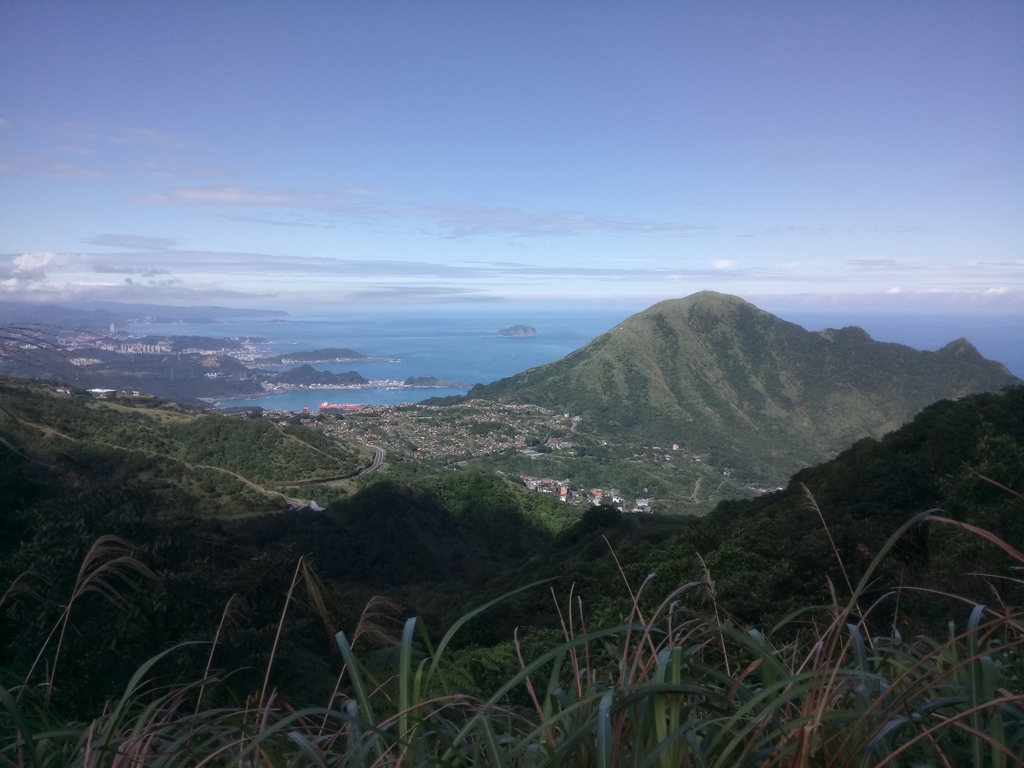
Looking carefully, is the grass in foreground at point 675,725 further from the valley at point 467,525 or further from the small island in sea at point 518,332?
the small island in sea at point 518,332

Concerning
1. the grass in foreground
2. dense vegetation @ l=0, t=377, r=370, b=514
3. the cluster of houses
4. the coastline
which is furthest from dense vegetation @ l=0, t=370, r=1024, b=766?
the coastline

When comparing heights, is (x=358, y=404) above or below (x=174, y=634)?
below

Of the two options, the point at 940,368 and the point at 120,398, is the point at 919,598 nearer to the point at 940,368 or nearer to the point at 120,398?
the point at 120,398

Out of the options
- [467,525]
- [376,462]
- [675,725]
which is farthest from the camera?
[376,462]

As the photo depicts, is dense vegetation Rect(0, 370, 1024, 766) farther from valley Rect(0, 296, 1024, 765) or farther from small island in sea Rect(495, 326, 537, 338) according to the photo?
small island in sea Rect(495, 326, 537, 338)

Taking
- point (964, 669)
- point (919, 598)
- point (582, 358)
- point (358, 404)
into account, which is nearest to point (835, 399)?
point (582, 358)

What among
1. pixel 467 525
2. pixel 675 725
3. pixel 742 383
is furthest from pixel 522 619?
pixel 742 383

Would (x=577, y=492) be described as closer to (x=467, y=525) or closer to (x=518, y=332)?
(x=467, y=525)
